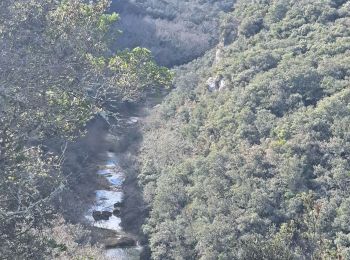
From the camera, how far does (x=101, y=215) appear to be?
1649 inches

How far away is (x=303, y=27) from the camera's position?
150 feet

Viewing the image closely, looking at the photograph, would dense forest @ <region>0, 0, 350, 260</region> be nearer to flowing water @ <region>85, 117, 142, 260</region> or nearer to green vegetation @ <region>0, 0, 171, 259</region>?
green vegetation @ <region>0, 0, 171, 259</region>

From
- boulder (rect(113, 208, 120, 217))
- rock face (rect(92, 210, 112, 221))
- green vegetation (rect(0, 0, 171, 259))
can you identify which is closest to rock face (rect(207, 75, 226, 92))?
boulder (rect(113, 208, 120, 217))

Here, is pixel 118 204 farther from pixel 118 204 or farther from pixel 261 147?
pixel 261 147

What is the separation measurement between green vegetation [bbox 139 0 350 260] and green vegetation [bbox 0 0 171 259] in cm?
1275

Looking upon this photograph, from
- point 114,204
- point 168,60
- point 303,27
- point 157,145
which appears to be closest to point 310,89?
point 303,27

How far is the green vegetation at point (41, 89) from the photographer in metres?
12.0

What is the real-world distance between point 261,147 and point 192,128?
8796 mm

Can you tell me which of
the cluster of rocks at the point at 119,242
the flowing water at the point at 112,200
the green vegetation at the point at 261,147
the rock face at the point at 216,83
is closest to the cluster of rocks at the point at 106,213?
the flowing water at the point at 112,200

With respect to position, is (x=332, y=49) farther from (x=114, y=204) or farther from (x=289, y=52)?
(x=114, y=204)

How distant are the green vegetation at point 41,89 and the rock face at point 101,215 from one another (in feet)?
87.6

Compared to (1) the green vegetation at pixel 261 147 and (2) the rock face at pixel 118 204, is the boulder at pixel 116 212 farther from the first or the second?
(1) the green vegetation at pixel 261 147

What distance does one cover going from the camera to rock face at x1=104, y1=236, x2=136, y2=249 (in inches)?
1491

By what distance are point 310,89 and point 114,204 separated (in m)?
17.1
